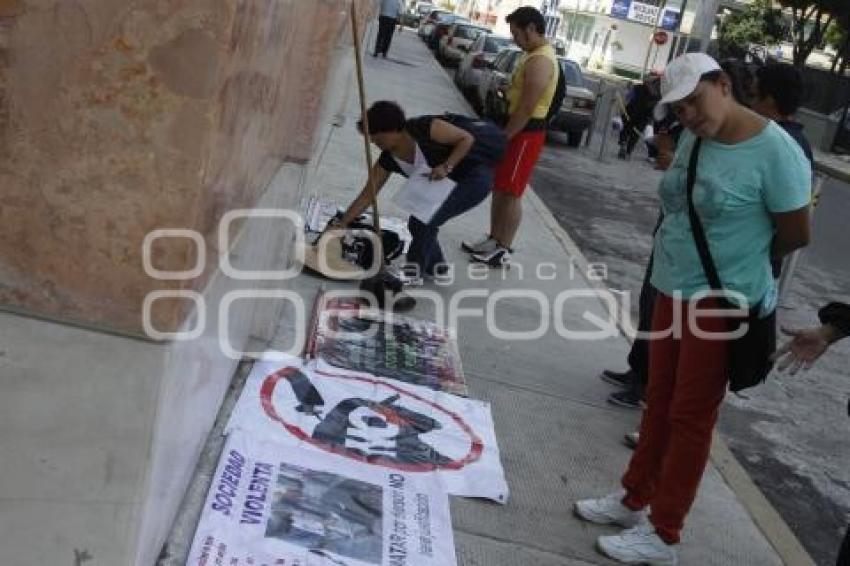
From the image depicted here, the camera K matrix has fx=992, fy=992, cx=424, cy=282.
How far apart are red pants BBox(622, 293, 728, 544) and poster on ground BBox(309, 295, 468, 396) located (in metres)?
1.18

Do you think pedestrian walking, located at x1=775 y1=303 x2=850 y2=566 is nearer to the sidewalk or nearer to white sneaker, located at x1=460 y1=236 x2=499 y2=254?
the sidewalk

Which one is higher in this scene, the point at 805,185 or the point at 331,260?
the point at 805,185

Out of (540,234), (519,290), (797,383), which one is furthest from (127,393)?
(540,234)

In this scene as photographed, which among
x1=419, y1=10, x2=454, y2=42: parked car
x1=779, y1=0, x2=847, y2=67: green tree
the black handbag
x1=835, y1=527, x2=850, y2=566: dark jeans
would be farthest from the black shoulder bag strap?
x1=779, y1=0, x2=847, y2=67: green tree

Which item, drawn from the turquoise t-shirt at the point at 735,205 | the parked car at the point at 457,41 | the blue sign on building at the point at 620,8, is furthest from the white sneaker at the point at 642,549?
the blue sign on building at the point at 620,8

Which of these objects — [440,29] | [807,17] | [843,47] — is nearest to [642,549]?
[440,29]

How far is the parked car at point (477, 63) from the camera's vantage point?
64.6ft

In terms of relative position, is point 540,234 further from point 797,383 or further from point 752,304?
point 752,304

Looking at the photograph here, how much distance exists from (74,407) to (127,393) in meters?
0.11

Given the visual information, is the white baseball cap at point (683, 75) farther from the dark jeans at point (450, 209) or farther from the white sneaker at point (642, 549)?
the dark jeans at point (450, 209)

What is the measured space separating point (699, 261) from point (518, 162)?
3572 millimetres

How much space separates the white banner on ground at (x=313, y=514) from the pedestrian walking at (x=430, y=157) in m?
2.46

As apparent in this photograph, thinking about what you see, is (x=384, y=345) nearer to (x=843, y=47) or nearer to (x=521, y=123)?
(x=521, y=123)

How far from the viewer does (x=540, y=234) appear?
28.2 feet
